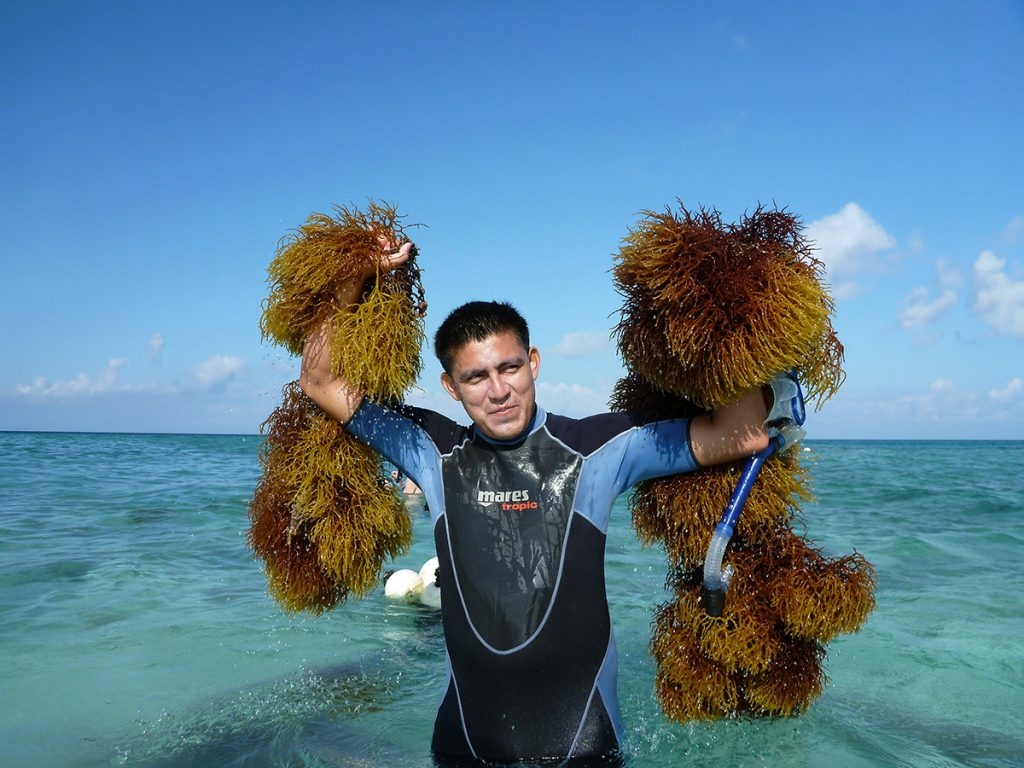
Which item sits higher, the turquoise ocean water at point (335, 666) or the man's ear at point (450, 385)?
the man's ear at point (450, 385)

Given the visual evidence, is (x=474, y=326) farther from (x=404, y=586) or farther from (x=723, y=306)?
(x=404, y=586)

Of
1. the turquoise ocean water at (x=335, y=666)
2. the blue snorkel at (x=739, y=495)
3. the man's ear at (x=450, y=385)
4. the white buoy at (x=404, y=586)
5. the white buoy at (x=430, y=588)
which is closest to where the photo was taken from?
the blue snorkel at (x=739, y=495)

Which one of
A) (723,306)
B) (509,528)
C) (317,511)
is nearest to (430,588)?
(317,511)

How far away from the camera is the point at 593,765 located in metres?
2.91

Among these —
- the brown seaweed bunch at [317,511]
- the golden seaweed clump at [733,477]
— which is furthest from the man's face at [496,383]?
the brown seaweed bunch at [317,511]

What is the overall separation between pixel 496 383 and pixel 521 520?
55 cm

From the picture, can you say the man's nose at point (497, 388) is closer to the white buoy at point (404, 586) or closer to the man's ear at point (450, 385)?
the man's ear at point (450, 385)

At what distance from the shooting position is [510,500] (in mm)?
3059

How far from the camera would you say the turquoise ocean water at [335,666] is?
430 cm

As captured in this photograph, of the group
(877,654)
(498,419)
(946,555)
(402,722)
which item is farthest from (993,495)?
(498,419)

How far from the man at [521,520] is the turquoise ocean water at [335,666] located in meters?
0.78

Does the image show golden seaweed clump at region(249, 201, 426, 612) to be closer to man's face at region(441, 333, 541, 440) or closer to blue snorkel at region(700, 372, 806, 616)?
man's face at region(441, 333, 541, 440)

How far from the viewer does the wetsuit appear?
294cm

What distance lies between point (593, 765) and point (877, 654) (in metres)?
4.27
